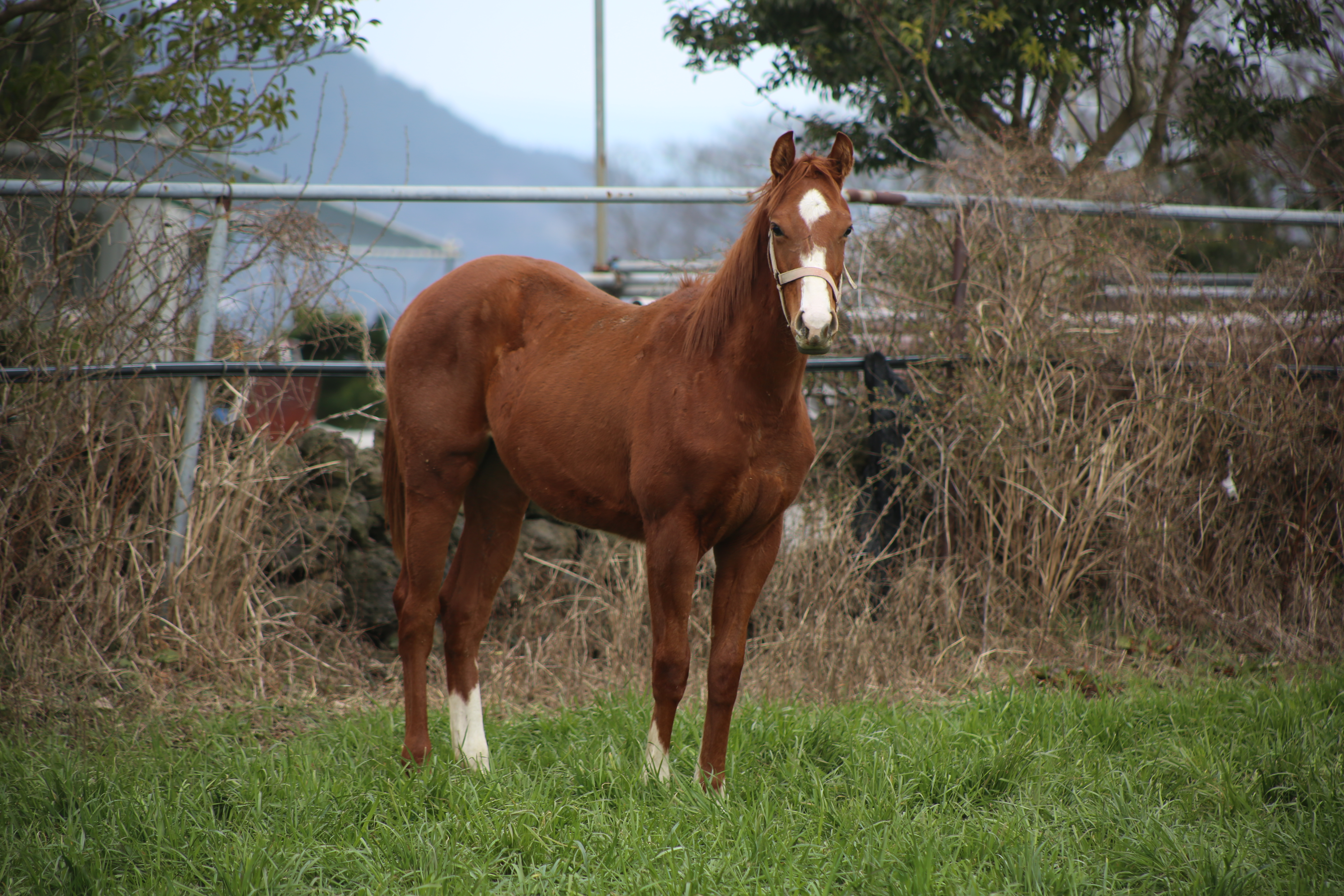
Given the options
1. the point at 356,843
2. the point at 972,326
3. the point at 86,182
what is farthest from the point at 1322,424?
the point at 86,182

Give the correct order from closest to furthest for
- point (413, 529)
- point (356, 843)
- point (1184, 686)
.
A: point (356, 843) < point (413, 529) < point (1184, 686)

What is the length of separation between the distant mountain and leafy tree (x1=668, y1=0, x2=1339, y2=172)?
484 centimetres

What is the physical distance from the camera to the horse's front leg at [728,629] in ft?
9.53

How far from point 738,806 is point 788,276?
1.58 meters

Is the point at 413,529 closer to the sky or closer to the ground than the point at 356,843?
closer to the sky

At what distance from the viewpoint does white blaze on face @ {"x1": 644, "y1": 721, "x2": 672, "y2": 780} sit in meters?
2.94

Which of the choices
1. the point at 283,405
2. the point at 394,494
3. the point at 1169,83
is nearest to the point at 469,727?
the point at 394,494

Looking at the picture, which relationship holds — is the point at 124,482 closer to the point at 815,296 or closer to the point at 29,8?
the point at 29,8

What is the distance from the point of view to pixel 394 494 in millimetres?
3625

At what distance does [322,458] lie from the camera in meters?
4.95

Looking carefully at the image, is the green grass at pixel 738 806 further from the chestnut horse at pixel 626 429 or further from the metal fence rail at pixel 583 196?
the metal fence rail at pixel 583 196

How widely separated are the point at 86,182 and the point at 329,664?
2.58m

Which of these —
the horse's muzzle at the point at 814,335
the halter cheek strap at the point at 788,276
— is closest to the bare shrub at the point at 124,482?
the halter cheek strap at the point at 788,276

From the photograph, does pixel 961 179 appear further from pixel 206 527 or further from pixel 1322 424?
pixel 206 527
